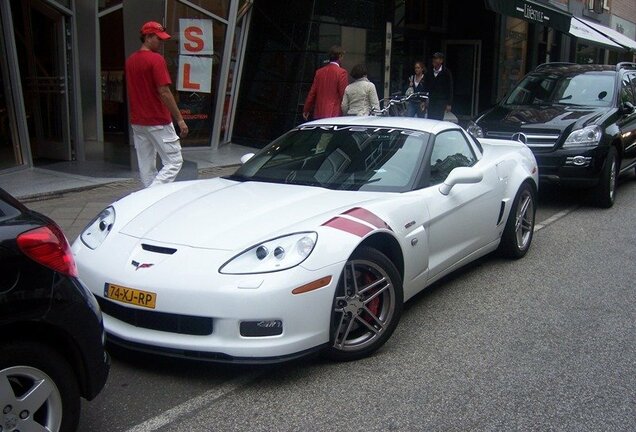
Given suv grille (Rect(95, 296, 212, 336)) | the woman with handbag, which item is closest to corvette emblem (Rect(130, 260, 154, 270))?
suv grille (Rect(95, 296, 212, 336))

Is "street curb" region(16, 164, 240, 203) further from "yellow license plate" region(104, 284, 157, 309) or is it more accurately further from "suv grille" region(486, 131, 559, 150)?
"yellow license plate" region(104, 284, 157, 309)

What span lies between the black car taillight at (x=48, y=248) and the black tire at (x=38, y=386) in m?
0.32

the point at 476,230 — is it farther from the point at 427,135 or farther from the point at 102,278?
the point at 102,278

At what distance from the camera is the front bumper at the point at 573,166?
27.9 ft

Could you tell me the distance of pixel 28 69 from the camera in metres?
11.0

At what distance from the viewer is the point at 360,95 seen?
29.6 ft

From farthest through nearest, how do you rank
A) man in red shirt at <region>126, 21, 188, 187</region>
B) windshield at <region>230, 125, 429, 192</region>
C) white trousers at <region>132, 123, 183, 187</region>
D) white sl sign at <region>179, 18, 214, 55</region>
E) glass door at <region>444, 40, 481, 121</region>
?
1. glass door at <region>444, 40, 481, 121</region>
2. white sl sign at <region>179, 18, 214, 55</region>
3. white trousers at <region>132, 123, 183, 187</region>
4. man in red shirt at <region>126, 21, 188, 187</region>
5. windshield at <region>230, 125, 429, 192</region>

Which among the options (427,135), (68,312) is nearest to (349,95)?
(427,135)

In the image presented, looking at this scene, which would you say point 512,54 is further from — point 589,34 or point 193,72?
point 193,72

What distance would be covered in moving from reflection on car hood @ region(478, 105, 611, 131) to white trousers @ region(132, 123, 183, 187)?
4.33 metres

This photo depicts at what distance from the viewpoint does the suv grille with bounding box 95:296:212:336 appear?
3.63 m

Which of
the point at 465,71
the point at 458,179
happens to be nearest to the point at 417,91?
the point at 458,179

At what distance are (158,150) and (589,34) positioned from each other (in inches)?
681

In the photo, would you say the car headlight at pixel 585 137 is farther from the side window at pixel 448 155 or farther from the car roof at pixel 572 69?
the side window at pixel 448 155
